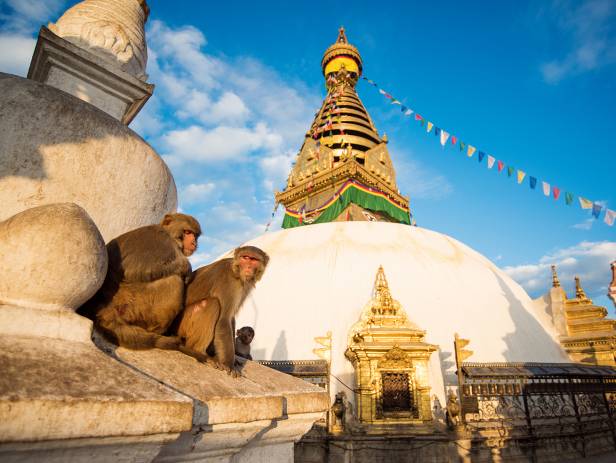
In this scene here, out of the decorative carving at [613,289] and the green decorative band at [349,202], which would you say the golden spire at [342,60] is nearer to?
the green decorative band at [349,202]

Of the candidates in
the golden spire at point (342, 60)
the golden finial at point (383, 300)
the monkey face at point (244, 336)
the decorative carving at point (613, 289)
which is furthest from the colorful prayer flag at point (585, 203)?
the golden spire at point (342, 60)

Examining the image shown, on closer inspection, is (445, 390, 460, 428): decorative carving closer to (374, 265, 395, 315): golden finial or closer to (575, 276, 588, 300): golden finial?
(374, 265, 395, 315): golden finial

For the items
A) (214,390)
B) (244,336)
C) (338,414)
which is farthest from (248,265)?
(338,414)

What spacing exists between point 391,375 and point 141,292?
26.0 feet

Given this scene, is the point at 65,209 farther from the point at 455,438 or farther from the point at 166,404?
the point at 455,438

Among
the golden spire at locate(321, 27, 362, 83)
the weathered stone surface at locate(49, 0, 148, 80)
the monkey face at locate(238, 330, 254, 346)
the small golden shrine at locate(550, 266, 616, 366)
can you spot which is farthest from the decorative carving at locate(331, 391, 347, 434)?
the golden spire at locate(321, 27, 362, 83)

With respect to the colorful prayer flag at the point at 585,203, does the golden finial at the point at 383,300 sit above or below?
below

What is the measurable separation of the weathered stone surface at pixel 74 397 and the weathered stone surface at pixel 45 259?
0.47ft

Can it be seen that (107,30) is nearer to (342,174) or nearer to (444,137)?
(444,137)

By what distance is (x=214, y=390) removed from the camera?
146 centimetres

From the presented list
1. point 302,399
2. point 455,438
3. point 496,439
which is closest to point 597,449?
point 496,439

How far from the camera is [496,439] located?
780cm

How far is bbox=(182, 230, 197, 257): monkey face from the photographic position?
2.06m

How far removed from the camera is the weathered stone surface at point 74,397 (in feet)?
2.79
